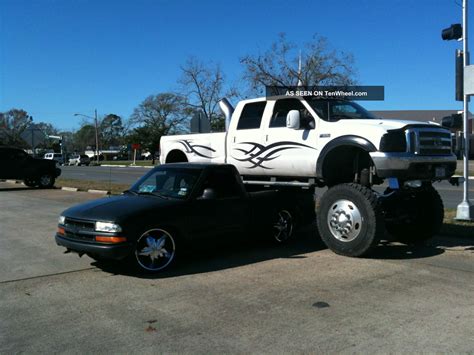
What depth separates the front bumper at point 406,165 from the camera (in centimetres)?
707

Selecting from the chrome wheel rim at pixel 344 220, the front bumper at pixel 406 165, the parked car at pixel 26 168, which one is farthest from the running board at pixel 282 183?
the parked car at pixel 26 168

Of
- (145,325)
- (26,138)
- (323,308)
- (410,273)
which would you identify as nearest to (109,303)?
(145,325)

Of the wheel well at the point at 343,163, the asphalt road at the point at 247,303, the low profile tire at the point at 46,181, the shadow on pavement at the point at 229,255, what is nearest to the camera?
the asphalt road at the point at 247,303

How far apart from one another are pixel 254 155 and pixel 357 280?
3632 millimetres

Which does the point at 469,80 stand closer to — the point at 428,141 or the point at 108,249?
the point at 428,141

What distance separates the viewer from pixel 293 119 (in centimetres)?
815

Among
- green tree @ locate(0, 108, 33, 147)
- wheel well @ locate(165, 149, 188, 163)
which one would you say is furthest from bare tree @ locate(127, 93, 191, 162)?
wheel well @ locate(165, 149, 188, 163)

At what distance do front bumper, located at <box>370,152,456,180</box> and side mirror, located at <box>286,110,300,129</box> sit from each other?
147 cm

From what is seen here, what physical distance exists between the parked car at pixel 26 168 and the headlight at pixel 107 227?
17.9 meters

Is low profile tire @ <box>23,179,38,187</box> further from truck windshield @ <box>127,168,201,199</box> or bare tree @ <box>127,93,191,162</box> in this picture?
bare tree @ <box>127,93,191,162</box>

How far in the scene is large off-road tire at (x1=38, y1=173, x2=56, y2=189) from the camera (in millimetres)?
22828

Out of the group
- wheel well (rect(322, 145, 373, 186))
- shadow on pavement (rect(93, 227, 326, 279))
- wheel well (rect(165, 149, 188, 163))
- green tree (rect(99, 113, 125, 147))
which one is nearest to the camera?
shadow on pavement (rect(93, 227, 326, 279))

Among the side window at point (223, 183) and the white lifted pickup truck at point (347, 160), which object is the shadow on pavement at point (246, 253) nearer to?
the white lifted pickup truck at point (347, 160)

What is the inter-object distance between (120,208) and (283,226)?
2.98 meters
